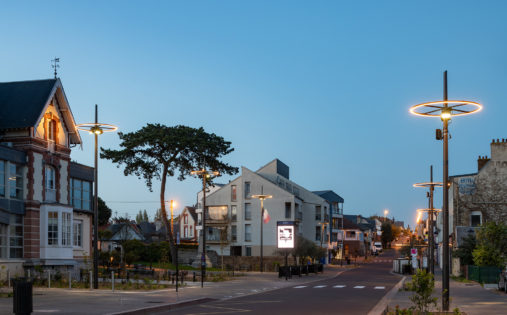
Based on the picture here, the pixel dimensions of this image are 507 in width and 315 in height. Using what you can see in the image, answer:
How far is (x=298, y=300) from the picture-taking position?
2647 centimetres

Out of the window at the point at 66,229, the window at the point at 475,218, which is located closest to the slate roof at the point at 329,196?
the window at the point at 475,218

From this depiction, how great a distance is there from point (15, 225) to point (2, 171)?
3352mm

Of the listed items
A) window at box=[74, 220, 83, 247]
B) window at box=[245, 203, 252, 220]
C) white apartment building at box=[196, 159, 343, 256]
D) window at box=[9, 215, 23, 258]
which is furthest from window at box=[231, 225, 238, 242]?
window at box=[9, 215, 23, 258]

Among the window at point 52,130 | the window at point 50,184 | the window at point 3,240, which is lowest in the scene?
the window at point 3,240

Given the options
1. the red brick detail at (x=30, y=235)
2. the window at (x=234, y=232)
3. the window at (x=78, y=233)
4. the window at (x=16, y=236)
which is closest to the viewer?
the window at (x=16, y=236)

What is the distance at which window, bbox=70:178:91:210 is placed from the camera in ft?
146

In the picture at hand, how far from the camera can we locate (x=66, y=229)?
40219 millimetres

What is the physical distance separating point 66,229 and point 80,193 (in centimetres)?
561

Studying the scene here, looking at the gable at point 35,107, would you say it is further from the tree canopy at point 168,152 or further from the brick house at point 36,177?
the tree canopy at point 168,152

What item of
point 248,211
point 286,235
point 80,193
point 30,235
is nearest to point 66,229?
point 30,235

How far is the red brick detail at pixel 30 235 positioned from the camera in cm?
3706

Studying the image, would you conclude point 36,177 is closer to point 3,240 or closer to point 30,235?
point 30,235

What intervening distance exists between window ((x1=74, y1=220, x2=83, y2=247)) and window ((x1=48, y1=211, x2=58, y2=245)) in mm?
5203

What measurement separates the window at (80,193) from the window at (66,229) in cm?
360
